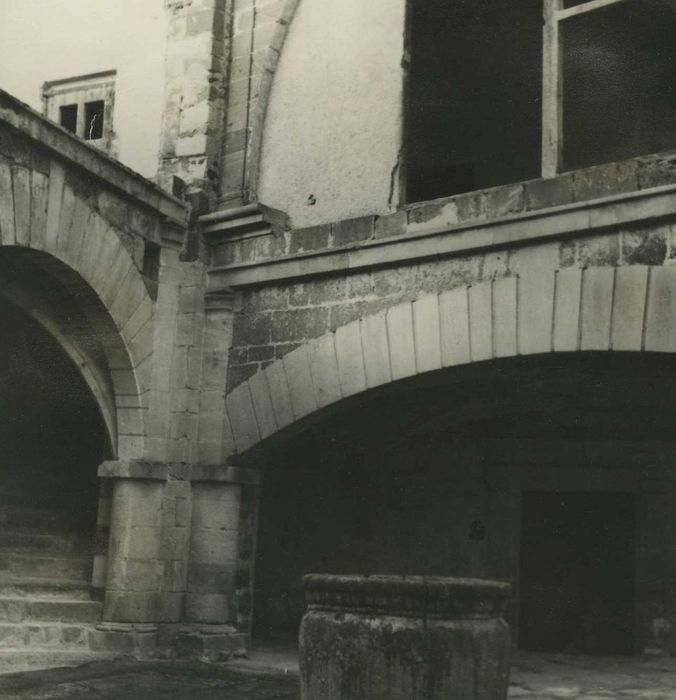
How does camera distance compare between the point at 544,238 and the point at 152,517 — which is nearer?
the point at 544,238

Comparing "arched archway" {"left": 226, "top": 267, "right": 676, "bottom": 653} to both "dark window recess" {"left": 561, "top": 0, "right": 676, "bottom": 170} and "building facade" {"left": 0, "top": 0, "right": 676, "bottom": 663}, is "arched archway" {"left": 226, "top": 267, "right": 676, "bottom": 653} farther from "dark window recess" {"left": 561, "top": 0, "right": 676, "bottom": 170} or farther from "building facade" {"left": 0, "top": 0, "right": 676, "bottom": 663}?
"dark window recess" {"left": 561, "top": 0, "right": 676, "bottom": 170}

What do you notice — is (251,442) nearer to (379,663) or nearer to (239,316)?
(239,316)

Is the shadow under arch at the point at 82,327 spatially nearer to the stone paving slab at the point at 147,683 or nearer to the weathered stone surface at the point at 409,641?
the stone paving slab at the point at 147,683

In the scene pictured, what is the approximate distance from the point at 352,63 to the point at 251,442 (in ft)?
8.78

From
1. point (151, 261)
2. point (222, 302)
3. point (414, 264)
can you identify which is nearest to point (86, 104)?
point (151, 261)

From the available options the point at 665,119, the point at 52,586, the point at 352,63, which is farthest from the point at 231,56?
the point at 665,119

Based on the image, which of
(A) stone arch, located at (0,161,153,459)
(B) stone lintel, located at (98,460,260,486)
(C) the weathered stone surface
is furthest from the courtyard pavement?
(C) the weathered stone surface

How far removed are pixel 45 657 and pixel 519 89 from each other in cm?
657

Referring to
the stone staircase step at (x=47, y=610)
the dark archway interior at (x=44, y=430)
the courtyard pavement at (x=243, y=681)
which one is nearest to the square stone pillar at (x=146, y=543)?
the stone staircase step at (x=47, y=610)

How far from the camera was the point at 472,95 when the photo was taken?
9852mm

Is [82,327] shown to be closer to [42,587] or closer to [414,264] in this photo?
[42,587]

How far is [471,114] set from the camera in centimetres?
1023

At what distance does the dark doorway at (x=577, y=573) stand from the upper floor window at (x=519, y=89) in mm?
3151

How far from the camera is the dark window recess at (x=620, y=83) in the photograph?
849 centimetres
